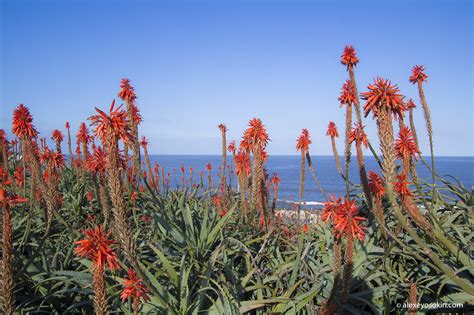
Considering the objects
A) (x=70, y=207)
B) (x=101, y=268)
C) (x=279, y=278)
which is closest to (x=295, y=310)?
(x=279, y=278)

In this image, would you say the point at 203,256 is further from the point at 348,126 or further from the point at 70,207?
the point at 70,207

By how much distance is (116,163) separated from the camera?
1968mm

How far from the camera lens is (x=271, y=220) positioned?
4055 millimetres

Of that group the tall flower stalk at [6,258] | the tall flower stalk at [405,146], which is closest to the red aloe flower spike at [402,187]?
the tall flower stalk at [405,146]

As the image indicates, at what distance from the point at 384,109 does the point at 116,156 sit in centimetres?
160

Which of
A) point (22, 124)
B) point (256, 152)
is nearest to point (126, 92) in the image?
point (22, 124)

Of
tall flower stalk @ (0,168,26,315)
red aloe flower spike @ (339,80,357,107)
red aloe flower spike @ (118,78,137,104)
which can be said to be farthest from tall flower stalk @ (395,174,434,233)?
red aloe flower spike @ (118,78,137,104)

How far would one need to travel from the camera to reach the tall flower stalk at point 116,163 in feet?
6.36

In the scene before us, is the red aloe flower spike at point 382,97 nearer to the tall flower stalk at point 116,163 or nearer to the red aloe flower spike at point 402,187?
the red aloe flower spike at point 402,187

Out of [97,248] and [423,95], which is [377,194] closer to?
[423,95]

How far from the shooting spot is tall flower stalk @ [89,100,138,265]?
1.94 m

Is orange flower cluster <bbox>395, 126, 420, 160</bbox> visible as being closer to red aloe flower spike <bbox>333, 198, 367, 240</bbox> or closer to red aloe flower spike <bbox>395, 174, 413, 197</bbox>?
red aloe flower spike <bbox>395, 174, 413, 197</bbox>

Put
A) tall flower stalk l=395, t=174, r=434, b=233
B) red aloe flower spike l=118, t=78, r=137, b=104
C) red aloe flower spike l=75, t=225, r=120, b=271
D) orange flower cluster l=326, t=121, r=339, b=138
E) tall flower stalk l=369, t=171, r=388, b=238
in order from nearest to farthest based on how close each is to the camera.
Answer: red aloe flower spike l=75, t=225, r=120, b=271, tall flower stalk l=395, t=174, r=434, b=233, tall flower stalk l=369, t=171, r=388, b=238, red aloe flower spike l=118, t=78, r=137, b=104, orange flower cluster l=326, t=121, r=339, b=138

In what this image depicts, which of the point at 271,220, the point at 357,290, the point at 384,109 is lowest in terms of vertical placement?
the point at 357,290
